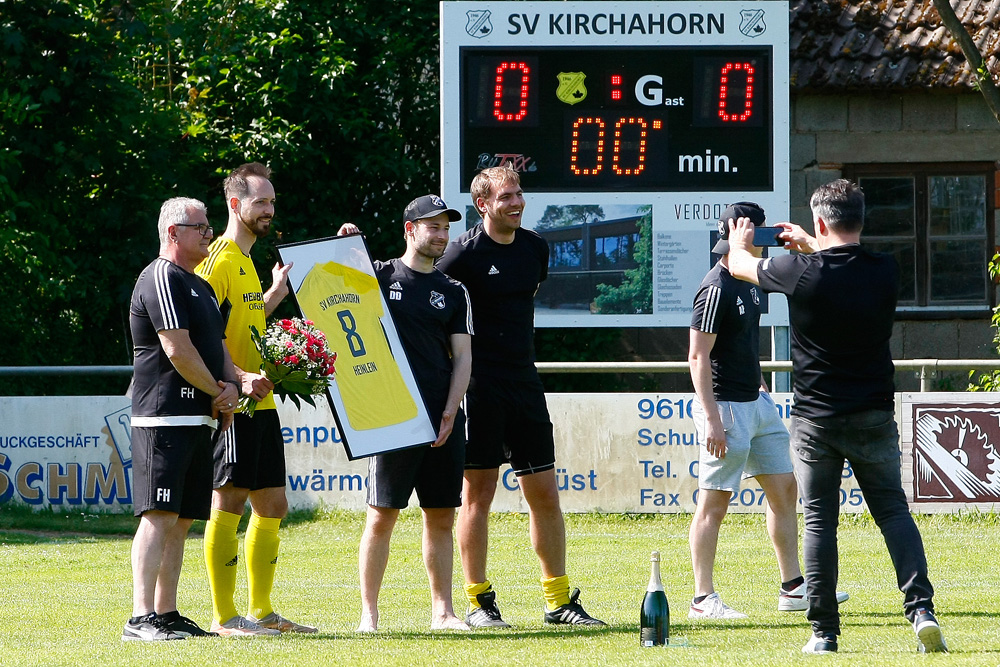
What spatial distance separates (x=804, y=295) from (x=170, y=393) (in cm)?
281

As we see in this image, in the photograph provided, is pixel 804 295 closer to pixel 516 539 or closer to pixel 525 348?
pixel 525 348

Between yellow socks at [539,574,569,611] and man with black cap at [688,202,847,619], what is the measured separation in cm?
66

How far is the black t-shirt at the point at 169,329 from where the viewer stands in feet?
19.6

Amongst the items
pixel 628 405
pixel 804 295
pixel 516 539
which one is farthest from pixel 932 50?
pixel 804 295

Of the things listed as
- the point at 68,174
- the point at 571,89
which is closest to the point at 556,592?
the point at 571,89

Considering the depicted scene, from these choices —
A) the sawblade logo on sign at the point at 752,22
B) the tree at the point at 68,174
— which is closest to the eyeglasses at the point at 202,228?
the sawblade logo on sign at the point at 752,22

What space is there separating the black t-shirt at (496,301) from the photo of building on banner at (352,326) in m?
0.43

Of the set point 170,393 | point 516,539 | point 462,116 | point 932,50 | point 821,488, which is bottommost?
point 516,539

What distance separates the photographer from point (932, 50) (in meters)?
16.5

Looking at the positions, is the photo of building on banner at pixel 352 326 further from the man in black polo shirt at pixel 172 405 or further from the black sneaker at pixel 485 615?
the black sneaker at pixel 485 615

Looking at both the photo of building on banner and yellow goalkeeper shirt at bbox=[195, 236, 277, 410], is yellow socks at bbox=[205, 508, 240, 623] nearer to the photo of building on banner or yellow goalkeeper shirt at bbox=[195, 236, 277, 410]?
yellow goalkeeper shirt at bbox=[195, 236, 277, 410]

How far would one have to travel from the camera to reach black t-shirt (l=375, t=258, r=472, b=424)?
6.54 metres

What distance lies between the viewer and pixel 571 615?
6.70m

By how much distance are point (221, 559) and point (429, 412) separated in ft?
3.95
